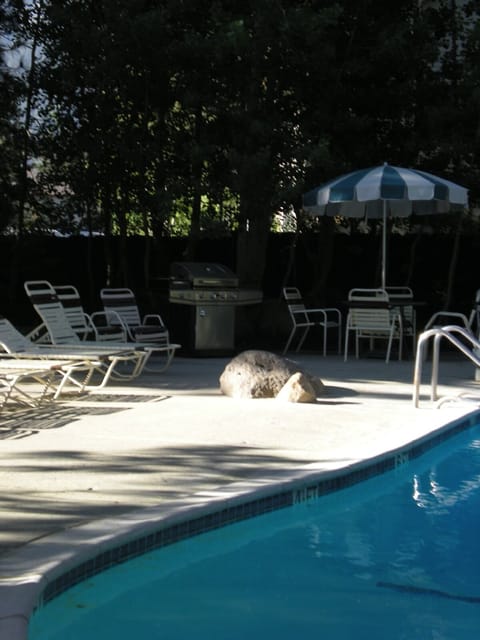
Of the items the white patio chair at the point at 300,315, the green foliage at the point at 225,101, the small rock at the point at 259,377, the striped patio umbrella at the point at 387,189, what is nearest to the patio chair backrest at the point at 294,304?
the white patio chair at the point at 300,315

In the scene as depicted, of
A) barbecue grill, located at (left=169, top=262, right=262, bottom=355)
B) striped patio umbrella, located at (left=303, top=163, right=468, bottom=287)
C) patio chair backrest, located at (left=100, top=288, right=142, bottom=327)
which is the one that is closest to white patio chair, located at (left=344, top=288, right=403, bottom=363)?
striped patio umbrella, located at (left=303, top=163, right=468, bottom=287)

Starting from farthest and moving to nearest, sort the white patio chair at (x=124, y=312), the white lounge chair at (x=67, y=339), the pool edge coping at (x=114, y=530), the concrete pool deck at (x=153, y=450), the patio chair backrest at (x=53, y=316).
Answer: the white patio chair at (x=124, y=312), the patio chair backrest at (x=53, y=316), the white lounge chair at (x=67, y=339), the concrete pool deck at (x=153, y=450), the pool edge coping at (x=114, y=530)

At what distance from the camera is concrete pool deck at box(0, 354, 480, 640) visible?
4102 millimetres

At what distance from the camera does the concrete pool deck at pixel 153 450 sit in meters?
4.10

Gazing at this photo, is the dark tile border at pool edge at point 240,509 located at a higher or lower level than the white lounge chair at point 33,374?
lower

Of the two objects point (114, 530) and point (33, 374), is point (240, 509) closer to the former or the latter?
point (114, 530)

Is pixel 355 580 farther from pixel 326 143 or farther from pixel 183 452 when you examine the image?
pixel 326 143

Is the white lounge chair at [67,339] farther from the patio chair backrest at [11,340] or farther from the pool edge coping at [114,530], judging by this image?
the pool edge coping at [114,530]

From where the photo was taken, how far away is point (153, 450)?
6.11m

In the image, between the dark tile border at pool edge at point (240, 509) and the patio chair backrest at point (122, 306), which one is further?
the patio chair backrest at point (122, 306)

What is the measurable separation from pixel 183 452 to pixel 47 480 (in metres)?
1.08

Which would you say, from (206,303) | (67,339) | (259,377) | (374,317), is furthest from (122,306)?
(259,377)

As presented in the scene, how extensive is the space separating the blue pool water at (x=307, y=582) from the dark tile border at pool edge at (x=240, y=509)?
0.04 metres

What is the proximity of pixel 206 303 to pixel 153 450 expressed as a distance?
20.6ft
